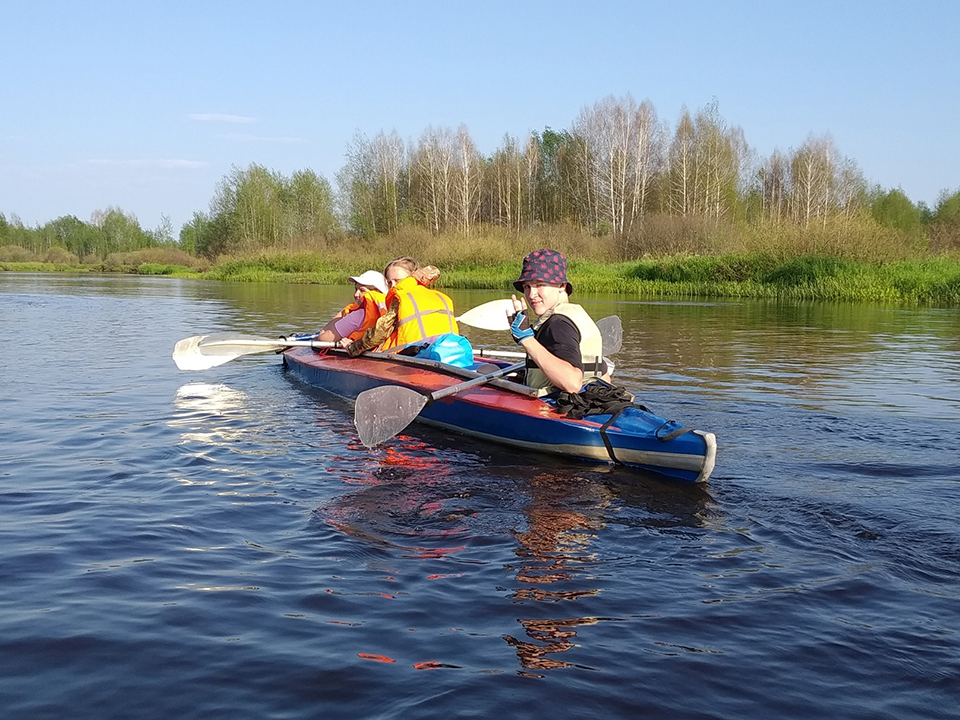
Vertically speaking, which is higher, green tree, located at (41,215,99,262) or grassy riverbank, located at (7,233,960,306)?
green tree, located at (41,215,99,262)

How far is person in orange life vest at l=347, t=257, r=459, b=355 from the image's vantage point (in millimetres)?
8781

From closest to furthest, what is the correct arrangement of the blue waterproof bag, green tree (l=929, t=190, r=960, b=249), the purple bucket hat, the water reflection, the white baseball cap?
the water reflection
the purple bucket hat
the blue waterproof bag
the white baseball cap
green tree (l=929, t=190, r=960, b=249)

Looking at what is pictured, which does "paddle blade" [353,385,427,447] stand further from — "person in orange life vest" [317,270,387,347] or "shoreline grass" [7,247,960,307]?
"shoreline grass" [7,247,960,307]

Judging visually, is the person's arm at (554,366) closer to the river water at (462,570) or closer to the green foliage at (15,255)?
the river water at (462,570)

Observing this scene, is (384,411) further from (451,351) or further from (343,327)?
(343,327)

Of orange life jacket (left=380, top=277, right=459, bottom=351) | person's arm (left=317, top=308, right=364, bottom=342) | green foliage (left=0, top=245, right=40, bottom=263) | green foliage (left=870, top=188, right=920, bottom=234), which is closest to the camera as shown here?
orange life jacket (left=380, top=277, right=459, bottom=351)

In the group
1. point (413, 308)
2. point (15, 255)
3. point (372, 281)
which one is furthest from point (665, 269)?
point (15, 255)

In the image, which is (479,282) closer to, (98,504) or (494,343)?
(494,343)

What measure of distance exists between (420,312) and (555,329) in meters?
3.01

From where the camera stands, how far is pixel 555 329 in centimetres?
608

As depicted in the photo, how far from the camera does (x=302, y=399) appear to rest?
954cm

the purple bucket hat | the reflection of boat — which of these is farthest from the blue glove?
the reflection of boat

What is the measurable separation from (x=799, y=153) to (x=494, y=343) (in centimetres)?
4154

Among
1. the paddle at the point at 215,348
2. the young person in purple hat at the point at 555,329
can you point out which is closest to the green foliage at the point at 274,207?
the paddle at the point at 215,348
